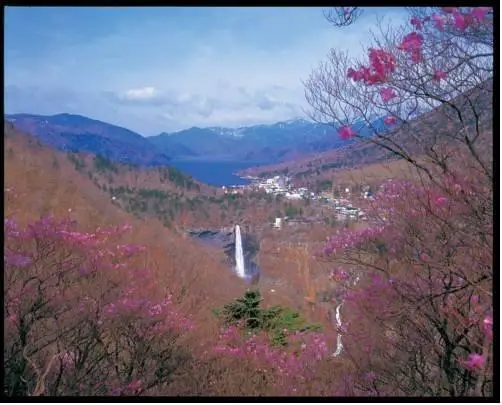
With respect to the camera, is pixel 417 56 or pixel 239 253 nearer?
pixel 417 56

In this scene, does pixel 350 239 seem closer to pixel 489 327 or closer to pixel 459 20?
pixel 489 327

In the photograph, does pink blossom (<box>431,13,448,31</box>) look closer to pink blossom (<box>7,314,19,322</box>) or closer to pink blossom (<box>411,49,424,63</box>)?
pink blossom (<box>411,49,424,63</box>)


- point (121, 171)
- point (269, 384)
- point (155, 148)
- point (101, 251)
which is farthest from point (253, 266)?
point (269, 384)

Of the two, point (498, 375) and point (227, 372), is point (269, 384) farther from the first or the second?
point (498, 375)

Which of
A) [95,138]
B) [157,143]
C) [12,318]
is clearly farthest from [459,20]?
[95,138]

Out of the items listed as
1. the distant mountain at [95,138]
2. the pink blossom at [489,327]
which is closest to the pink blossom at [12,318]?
the pink blossom at [489,327]

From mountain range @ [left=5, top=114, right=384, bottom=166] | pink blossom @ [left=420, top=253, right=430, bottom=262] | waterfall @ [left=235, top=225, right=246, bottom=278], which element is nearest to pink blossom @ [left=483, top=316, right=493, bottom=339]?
pink blossom @ [left=420, top=253, right=430, bottom=262]
